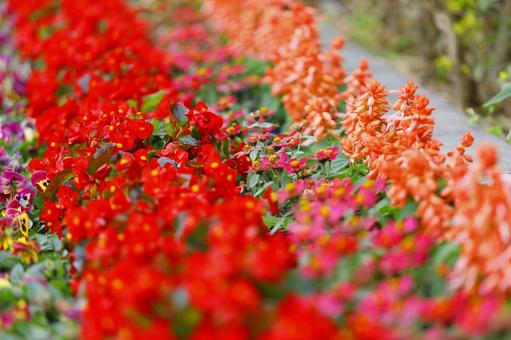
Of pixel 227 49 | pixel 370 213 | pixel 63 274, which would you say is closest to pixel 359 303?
pixel 370 213

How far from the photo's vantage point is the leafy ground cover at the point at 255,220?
49.2 inches

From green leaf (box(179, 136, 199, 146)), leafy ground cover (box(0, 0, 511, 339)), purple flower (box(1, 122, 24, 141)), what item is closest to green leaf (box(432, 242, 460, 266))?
leafy ground cover (box(0, 0, 511, 339))

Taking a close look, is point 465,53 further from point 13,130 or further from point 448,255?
point 448,255

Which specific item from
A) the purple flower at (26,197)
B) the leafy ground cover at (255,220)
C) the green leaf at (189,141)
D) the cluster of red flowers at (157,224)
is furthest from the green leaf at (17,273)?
the green leaf at (189,141)

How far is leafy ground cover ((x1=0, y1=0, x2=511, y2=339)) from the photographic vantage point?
125 cm

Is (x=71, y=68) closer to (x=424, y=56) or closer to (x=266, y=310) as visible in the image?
(x=424, y=56)

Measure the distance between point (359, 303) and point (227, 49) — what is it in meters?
2.79

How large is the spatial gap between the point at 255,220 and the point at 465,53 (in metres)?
2.81

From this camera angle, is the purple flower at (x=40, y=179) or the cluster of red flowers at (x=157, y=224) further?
the purple flower at (x=40, y=179)

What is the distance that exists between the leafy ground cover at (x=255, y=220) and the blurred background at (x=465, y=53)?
2.41 ft

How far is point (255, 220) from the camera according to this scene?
60.3 inches

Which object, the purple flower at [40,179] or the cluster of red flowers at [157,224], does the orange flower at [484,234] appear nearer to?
the cluster of red flowers at [157,224]

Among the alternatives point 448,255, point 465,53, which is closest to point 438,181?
point 448,255

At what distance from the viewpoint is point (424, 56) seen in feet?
14.6
